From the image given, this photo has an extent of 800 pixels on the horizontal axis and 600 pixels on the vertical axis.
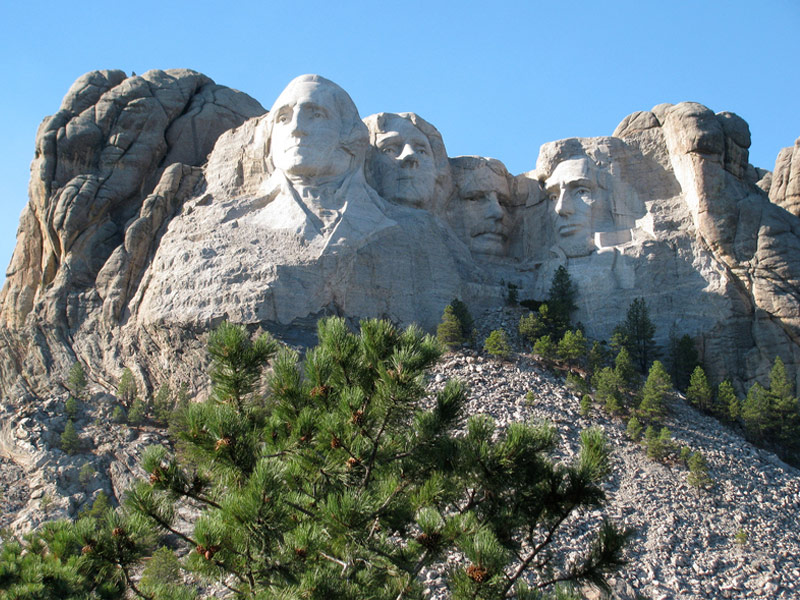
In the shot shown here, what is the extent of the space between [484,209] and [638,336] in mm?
6904

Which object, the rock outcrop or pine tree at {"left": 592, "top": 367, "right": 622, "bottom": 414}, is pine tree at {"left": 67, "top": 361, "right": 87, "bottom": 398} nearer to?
pine tree at {"left": 592, "top": 367, "right": 622, "bottom": 414}

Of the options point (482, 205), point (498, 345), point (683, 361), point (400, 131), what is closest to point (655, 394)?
point (683, 361)

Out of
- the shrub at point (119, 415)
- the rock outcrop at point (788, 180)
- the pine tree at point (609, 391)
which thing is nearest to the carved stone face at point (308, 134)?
the shrub at point (119, 415)

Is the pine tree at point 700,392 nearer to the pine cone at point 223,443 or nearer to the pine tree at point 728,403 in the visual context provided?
the pine tree at point 728,403

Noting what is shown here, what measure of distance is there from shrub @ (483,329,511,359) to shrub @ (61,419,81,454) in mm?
9354

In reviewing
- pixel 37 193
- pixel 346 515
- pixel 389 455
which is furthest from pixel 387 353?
pixel 37 193

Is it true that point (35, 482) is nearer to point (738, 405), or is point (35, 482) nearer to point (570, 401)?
point (570, 401)

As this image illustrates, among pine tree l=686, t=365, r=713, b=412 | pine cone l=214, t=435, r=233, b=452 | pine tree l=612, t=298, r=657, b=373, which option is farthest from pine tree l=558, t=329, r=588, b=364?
pine cone l=214, t=435, r=233, b=452

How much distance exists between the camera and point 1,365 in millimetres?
29703

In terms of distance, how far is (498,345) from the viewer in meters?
27.8

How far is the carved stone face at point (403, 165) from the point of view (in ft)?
107

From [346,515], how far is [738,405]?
1661 centimetres

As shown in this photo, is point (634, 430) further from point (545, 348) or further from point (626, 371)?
point (545, 348)

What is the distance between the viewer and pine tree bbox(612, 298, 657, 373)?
95.9ft
